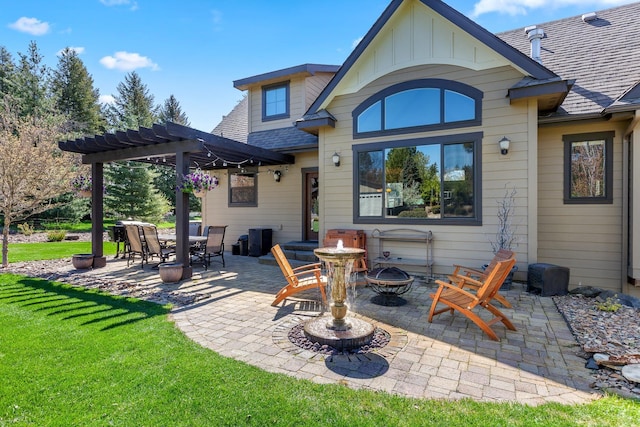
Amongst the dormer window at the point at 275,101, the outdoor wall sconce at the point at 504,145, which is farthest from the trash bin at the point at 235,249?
the outdoor wall sconce at the point at 504,145

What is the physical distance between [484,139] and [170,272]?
6.97 meters

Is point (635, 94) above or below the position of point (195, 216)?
above

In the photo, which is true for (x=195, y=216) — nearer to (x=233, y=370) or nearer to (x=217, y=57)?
(x=217, y=57)

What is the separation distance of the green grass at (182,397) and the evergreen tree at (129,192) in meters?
17.6

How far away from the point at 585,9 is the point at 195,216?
29.3 meters

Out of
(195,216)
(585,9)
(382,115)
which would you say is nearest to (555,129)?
(382,115)

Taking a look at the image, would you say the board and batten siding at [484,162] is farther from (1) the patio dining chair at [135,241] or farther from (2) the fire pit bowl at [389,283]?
(1) the patio dining chair at [135,241]

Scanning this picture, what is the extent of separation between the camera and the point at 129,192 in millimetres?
19281

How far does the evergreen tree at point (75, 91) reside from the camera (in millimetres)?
26234

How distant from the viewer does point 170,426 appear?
2199 millimetres

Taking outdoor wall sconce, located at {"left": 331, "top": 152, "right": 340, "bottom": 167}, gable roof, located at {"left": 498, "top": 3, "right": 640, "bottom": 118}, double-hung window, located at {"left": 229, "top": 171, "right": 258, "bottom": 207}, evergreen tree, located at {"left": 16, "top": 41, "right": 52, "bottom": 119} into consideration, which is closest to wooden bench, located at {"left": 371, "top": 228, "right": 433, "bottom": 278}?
outdoor wall sconce, located at {"left": 331, "top": 152, "right": 340, "bottom": 167}

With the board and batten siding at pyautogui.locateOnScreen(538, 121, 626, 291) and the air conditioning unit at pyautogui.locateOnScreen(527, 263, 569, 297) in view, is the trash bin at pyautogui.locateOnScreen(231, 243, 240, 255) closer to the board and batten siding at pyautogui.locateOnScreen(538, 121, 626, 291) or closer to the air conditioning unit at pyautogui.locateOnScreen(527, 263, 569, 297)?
the air conditioning unit at pyautogui.locateOnScreen(527, 263, 569, 297)

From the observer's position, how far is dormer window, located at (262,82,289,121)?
35.3 feet

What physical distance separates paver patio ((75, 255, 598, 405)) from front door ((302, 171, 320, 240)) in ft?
14.4
